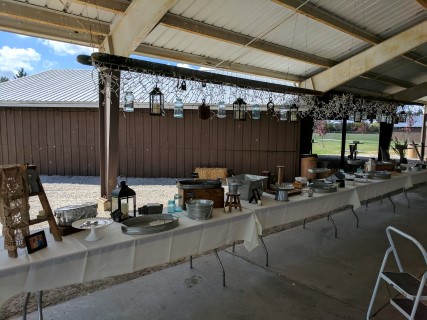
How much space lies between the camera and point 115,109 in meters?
5.67

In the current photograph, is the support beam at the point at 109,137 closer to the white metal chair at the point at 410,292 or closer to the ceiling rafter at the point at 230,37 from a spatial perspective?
the ceiling rafter at the point at 230,37

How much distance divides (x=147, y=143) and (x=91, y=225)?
878 centimetres

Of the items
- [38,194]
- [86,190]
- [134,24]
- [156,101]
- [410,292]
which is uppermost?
[134,24]

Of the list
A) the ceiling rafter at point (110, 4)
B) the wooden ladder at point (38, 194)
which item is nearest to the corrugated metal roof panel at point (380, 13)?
the ceiling rafter at point (110, 4)

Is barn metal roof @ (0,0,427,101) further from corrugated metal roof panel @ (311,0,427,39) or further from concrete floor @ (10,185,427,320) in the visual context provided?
concrete floor @ (10,185,427,320)

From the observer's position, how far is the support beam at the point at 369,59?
6.37 meters

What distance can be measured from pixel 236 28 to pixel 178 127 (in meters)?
5.65

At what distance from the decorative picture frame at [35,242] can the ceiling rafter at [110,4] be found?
3.42m

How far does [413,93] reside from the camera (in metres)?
11.6

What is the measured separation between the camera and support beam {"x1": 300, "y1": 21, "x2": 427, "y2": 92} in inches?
251

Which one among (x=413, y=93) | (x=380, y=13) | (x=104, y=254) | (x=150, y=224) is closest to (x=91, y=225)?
(x=104, y=254)

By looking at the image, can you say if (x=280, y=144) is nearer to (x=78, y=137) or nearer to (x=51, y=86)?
(x=78, y=137)

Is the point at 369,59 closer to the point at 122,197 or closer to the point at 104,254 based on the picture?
the point at 122,197

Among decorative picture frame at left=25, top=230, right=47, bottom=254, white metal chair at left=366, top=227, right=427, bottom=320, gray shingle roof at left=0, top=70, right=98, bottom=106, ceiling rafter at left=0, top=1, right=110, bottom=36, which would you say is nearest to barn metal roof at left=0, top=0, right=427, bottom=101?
ceiling rafter at left=0, top=1, right=110, bottom=36
